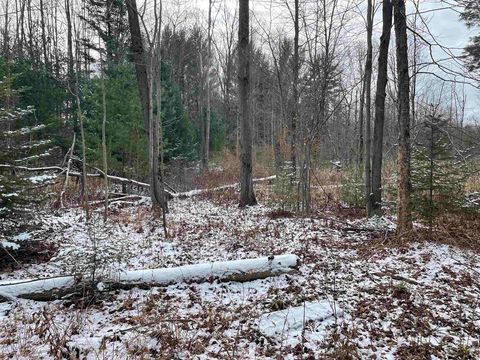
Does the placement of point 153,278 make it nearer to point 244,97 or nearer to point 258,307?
point 258,307

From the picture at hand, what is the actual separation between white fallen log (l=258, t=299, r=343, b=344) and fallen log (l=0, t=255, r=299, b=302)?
0.84m

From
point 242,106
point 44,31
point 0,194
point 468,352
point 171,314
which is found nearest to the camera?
point 468,352

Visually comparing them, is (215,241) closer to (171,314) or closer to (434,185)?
(171,314)

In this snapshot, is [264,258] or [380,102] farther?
[380,102]

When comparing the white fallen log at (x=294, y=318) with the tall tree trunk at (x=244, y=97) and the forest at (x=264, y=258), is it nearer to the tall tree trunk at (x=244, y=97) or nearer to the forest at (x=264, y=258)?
the forest at (x=264, y=258)

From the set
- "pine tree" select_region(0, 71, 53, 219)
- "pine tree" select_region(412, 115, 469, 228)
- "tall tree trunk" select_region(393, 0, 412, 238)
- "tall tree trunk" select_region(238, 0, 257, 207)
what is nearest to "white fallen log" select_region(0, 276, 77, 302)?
"pine tree" select_region(0, 71, 53, 219)

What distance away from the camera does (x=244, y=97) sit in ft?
31.0

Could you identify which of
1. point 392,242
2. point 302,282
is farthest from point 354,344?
point 392,242

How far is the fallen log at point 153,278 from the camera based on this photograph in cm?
387

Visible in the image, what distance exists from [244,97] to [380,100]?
3699mm

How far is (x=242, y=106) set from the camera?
9523mm

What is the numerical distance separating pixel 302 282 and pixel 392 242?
2280mm

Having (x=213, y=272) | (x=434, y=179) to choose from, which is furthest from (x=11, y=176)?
(x=434, y=179)

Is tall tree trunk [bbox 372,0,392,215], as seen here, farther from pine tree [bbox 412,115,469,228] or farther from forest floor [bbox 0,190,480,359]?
forest floor [bbox 0,190,480,359]
